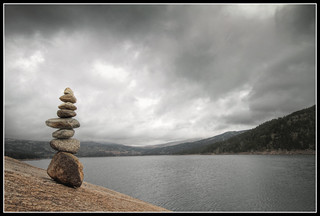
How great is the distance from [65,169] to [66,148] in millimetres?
2288

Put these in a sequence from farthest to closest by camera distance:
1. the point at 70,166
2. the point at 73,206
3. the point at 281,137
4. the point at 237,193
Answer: the point at 281,137
the point at 237,193
the point at 70,166
the point at 73,206

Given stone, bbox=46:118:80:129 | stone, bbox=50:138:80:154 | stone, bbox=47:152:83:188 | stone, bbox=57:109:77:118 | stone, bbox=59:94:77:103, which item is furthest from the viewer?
stone, bbox=59:94:77:103

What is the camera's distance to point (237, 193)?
3947 cm

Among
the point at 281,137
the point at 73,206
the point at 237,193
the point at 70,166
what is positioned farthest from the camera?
the point at 281,137

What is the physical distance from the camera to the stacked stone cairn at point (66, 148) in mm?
16500

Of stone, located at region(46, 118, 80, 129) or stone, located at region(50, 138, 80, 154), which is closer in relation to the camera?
stone, located at region(50, 138, 80, 154)

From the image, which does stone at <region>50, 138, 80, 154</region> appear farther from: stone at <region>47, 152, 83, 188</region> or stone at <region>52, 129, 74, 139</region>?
stone at <region>47, 152, 83, 188</region>

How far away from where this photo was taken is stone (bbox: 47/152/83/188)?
16.4 meters

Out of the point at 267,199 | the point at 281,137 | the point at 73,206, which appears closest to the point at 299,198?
the point at 267,199

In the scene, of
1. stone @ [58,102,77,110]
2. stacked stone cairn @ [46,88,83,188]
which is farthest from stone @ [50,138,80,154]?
stone @ [58,102,77,110]

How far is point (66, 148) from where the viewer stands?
1755cm

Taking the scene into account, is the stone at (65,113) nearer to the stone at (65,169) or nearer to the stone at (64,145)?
the stone at (64,145)

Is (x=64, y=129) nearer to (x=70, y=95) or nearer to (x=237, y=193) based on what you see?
(x=70, y=95)

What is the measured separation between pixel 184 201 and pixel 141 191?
1618 cm
